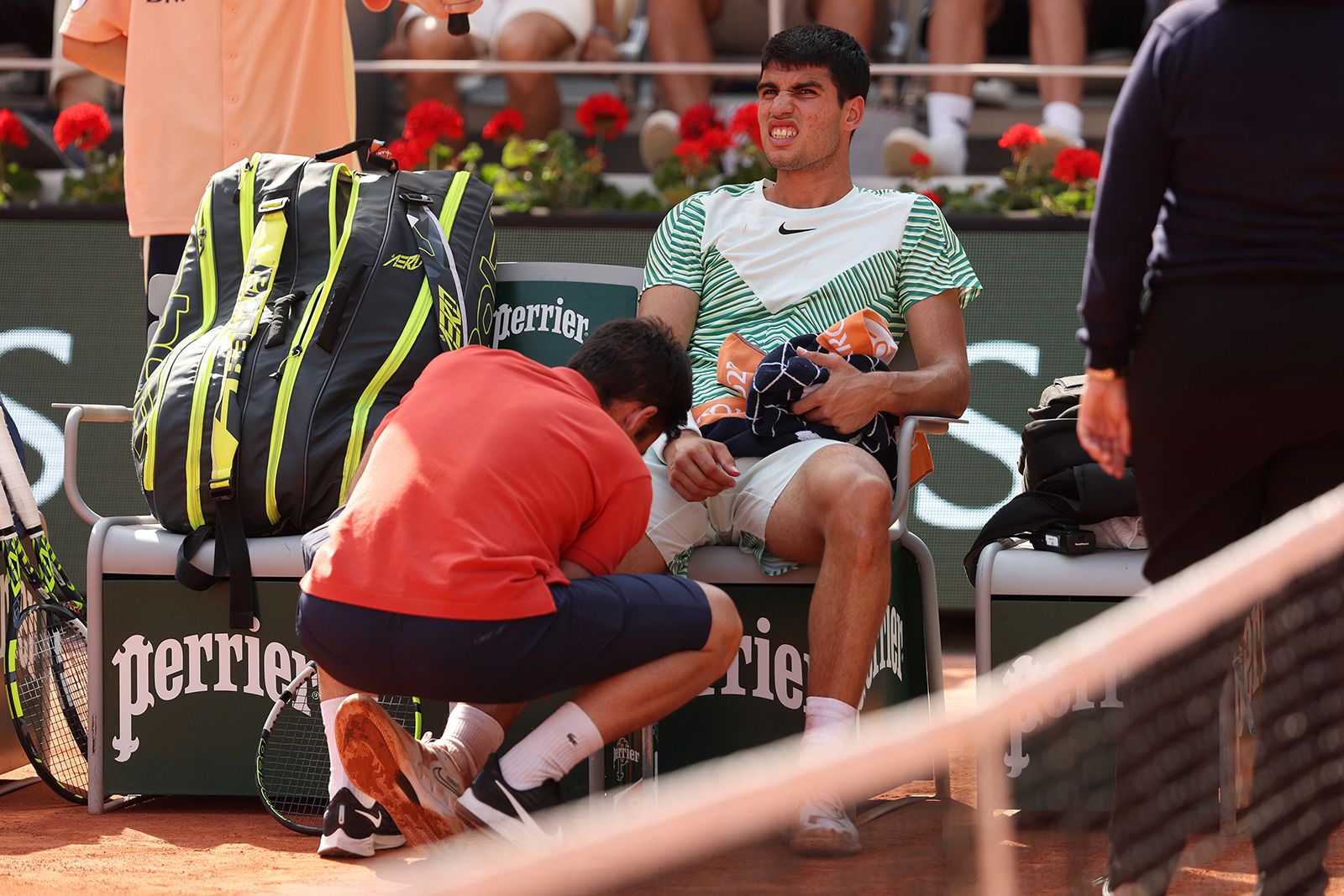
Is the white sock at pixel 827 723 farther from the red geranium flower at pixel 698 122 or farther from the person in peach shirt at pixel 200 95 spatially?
the red geranium flower at pixel 698 122

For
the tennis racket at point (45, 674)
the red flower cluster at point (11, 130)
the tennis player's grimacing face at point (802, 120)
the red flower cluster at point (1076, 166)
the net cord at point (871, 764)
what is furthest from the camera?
the red flower cluster at point (11, 130)

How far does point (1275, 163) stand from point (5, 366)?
4.15 m

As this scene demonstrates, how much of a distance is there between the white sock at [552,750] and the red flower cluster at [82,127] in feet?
11.7

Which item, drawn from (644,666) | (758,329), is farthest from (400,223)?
(644,666)

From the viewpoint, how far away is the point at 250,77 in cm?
418

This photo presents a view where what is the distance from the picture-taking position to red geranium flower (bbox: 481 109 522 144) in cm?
585

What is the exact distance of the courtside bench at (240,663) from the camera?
3.38 meters

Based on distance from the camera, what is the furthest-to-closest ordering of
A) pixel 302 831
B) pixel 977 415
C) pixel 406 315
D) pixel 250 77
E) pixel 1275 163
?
1. pixel 977 415
2. pixel 250 77
3. pixel 406 315
4. pixel 302 831
5. pixel 1275 163

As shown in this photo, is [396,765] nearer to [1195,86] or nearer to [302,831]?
[302,831]

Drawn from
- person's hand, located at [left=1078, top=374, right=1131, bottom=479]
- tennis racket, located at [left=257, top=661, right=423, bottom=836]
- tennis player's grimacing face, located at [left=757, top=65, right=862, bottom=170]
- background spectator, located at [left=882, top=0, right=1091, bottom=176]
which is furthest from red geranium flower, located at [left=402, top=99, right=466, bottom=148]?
person's hand, located at [left=1078, top=374, right=1131, bottom=479]

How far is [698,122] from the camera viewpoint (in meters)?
5.73

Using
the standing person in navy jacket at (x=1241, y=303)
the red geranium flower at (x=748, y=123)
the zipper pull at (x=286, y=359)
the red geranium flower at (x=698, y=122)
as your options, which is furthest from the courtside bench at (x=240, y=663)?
→ the red geranium flower at (x=698, y=122)

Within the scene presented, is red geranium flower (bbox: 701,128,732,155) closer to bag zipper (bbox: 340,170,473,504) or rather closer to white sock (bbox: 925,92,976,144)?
white sock (bbox: 925,92,976,144)

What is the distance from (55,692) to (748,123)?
10.0 ft
